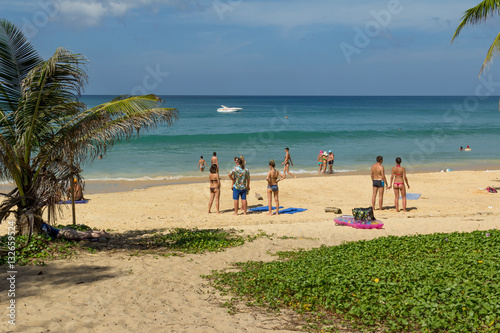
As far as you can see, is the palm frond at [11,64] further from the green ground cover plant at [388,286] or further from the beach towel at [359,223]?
the beach towel at [359,223]

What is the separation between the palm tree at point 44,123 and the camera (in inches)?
339

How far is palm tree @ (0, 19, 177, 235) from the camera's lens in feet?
28.3

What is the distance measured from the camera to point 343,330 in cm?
572

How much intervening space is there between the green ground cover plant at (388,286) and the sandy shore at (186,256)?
502 millimetres

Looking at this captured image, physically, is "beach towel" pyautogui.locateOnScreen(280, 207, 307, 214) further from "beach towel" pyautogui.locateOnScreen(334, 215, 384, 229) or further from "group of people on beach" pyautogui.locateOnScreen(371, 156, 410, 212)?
"beach towel" pyautogui.locateOnScreen(334, 215, 384, 229)

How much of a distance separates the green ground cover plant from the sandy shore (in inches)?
19.7

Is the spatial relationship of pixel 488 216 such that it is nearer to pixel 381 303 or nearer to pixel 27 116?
pixel 381 303

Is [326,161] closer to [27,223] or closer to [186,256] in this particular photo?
[186,256]

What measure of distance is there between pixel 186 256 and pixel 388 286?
4.36 metres

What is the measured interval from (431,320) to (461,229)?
6721 millimetres

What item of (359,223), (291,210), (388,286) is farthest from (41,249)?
(291,210)

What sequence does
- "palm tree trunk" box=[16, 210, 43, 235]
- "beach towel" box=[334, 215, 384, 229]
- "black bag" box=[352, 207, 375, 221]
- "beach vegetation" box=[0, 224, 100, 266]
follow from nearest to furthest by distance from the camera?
"beach vegetation" box=[0, 224, 100, 266], "palm tree trunk" box=[16, 210, 43, 235], "beach towel" box=[334, 215, 384, 229], "black bag" box=[352, 207, 375, 221]

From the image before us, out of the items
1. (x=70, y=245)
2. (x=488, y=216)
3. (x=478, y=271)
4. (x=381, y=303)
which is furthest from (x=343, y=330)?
(x=488, y=216)

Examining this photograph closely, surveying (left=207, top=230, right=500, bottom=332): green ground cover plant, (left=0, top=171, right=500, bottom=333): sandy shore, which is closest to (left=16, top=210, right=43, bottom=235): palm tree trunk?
(left=0, top=171, right=500, bottom=333): sandy shore
